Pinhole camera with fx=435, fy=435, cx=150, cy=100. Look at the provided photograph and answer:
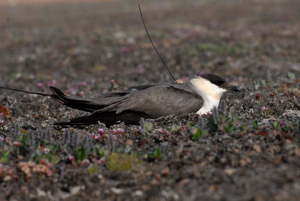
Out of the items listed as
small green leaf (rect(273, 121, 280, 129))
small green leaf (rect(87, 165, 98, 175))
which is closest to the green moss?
small green leaf (rect(87, 165, 98, 175))

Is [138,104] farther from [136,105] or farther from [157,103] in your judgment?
[157,103]

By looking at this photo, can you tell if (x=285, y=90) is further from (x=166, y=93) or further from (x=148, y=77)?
(x=148, y=77)

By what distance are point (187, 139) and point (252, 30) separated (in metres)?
16.1

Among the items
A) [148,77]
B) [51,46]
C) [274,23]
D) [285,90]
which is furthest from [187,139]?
[274,23]

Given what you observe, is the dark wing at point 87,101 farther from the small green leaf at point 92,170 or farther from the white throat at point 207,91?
the small green leaf at point 92,170

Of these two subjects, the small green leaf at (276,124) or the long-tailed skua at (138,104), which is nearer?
the small green leaf at (276,124)

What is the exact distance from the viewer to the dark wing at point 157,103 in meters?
7.08

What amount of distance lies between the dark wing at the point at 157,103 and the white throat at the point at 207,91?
0.26 meters

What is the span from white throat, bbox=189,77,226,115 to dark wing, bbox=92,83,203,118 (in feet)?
0.86

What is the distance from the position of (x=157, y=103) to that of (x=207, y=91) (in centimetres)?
103

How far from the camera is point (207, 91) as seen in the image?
7617 mm

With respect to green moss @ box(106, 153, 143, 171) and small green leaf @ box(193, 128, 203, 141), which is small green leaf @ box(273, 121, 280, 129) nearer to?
small green leaf @ box(193, 128, 203, 141)

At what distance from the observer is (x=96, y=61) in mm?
A: 15828

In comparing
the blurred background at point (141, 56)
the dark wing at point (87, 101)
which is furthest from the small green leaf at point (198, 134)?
the blurred background at point (141, 56)
